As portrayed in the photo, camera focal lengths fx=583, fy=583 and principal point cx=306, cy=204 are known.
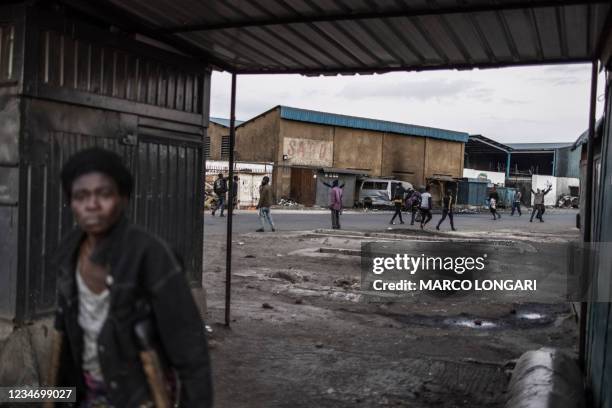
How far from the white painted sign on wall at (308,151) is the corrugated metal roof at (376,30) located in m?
30.9

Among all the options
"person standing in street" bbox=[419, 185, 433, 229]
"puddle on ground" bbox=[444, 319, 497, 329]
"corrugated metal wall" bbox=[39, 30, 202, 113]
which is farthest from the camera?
→ "person standing in street" bbox=[419, 185, 433, 229]

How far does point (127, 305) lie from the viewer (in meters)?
1.93

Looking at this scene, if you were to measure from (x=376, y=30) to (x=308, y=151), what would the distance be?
33.1 meters

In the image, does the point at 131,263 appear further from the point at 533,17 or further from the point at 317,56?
the point at 317,56

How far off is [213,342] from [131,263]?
4272 mm

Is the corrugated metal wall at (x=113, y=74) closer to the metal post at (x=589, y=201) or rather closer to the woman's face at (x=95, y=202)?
the woman's face at (x=95, y=202)

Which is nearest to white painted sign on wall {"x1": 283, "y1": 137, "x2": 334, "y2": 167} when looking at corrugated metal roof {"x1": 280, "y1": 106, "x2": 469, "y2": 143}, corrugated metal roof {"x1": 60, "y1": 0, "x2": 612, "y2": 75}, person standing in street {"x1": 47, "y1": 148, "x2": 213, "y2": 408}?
corrugated metal roof {"x1": 280, "y1": 106, "x2": 469, "y2": 143}

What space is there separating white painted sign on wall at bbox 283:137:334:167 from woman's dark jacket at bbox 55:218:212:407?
115ft

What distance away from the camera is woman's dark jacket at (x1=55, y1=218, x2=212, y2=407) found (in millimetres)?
1911

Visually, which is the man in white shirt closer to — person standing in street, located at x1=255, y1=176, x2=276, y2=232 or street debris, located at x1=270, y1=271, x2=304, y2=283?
person standing in street, located at x1=255, y1=176, x2=276, y2=232

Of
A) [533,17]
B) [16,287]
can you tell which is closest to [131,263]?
[16,287]

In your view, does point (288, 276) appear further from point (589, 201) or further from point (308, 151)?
point (308, 151)

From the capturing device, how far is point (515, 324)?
744cm

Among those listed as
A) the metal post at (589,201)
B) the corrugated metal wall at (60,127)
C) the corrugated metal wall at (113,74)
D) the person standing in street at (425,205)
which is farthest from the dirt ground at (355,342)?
the person standing in street at (425,205)
